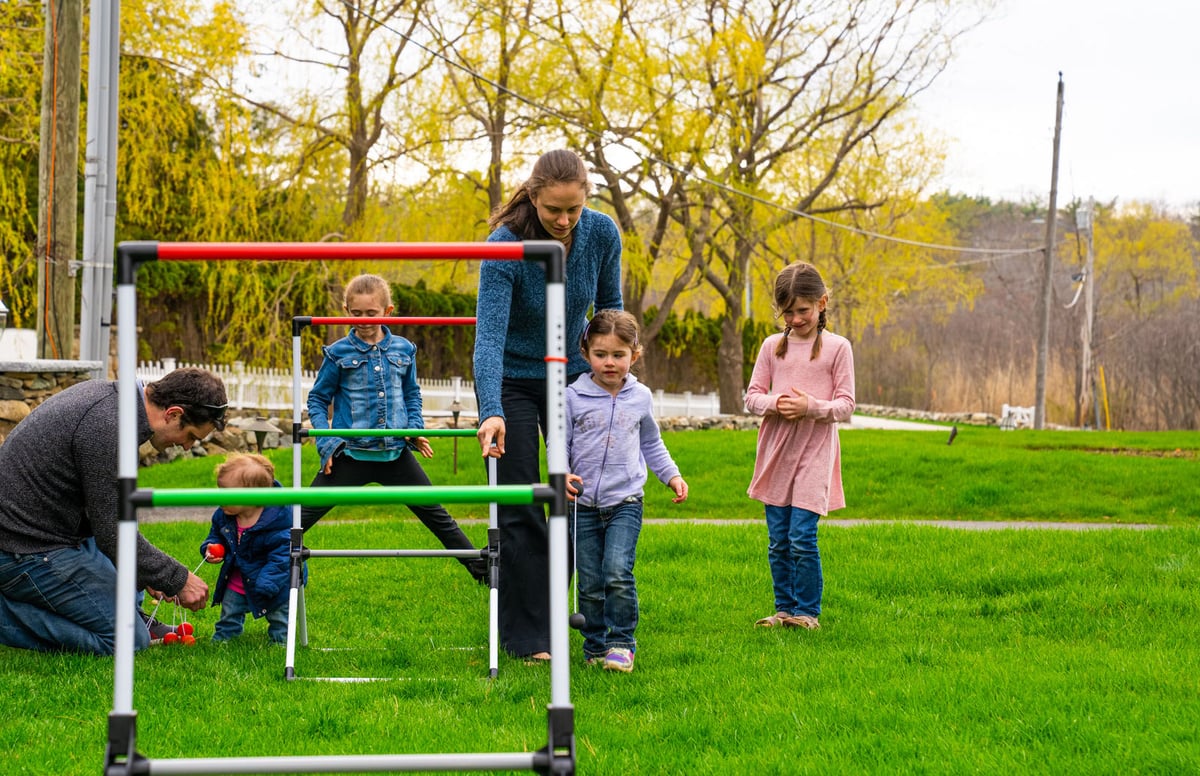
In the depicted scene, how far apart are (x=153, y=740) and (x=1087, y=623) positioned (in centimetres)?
416

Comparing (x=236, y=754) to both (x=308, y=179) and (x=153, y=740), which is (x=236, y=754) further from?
(x=308, y=179)

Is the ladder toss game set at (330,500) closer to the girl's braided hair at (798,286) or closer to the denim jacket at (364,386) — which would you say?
the girl's braided hair at (798,286)

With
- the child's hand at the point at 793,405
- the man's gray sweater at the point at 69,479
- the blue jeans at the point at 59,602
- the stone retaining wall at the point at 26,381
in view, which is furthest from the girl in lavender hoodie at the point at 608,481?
the stone retaining wall at the point at 26,381

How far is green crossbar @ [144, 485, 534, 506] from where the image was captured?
248cm

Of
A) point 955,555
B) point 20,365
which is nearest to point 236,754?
point 955,555

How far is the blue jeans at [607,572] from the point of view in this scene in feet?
15.3

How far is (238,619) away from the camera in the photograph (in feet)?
17.8

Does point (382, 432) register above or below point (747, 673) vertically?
above

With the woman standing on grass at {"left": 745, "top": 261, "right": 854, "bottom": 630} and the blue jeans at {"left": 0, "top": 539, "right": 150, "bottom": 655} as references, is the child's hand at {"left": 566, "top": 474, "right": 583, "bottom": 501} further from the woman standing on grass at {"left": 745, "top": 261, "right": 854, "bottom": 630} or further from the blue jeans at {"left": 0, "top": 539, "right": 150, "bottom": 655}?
the blue jeans at {"left": 0, "top": 539, "right": 150, "bottom": 655}

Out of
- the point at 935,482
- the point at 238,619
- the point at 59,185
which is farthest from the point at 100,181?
the point at 935,482

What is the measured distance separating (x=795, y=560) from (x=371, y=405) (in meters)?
2.27

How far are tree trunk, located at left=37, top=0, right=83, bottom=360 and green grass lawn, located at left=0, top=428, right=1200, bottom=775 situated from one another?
325 cm


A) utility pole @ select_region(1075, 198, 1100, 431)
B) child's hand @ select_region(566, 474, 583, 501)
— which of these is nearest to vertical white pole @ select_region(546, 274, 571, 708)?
child's hand @ select_region(566, 474, 583, 501)

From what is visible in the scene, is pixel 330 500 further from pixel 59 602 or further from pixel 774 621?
pixel 774 621
